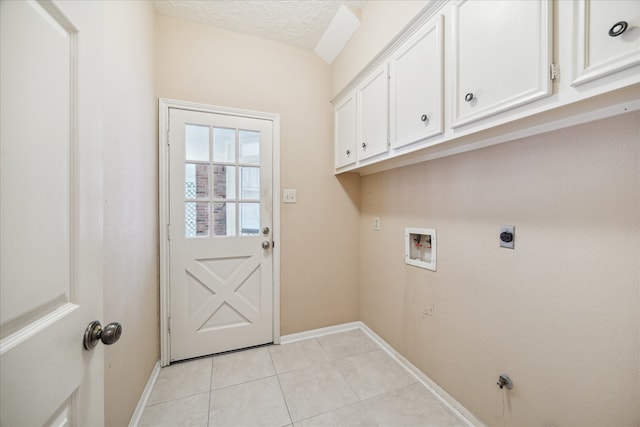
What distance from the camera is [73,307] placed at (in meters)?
0.58

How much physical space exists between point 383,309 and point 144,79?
2472mm

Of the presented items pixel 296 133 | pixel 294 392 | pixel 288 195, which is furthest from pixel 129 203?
pixel 294 392

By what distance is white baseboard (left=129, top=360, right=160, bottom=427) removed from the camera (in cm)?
135

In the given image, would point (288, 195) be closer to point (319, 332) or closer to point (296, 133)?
point (296, 133)

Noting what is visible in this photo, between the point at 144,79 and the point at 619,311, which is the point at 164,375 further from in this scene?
the point at 619,311

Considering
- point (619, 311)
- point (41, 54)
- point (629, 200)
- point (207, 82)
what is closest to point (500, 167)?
point (629, 200)

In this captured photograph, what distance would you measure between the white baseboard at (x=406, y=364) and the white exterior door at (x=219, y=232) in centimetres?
36

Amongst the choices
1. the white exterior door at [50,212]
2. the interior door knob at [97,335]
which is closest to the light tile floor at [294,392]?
the white exterior door at [50,212]

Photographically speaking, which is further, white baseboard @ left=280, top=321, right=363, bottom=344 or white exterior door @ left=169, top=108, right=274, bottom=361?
white baseboard @ left=280, top=321, right=363, bottom=344

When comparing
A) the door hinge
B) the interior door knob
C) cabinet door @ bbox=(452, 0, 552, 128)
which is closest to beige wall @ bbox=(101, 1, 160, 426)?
the interior door knob

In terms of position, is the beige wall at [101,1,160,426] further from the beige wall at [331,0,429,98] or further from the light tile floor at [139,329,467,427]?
the beige wall at [331,0,429,98]

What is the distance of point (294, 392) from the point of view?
5.30ft

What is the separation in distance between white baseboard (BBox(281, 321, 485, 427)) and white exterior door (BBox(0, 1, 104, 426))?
1697mm

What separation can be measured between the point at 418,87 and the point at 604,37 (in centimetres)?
73
